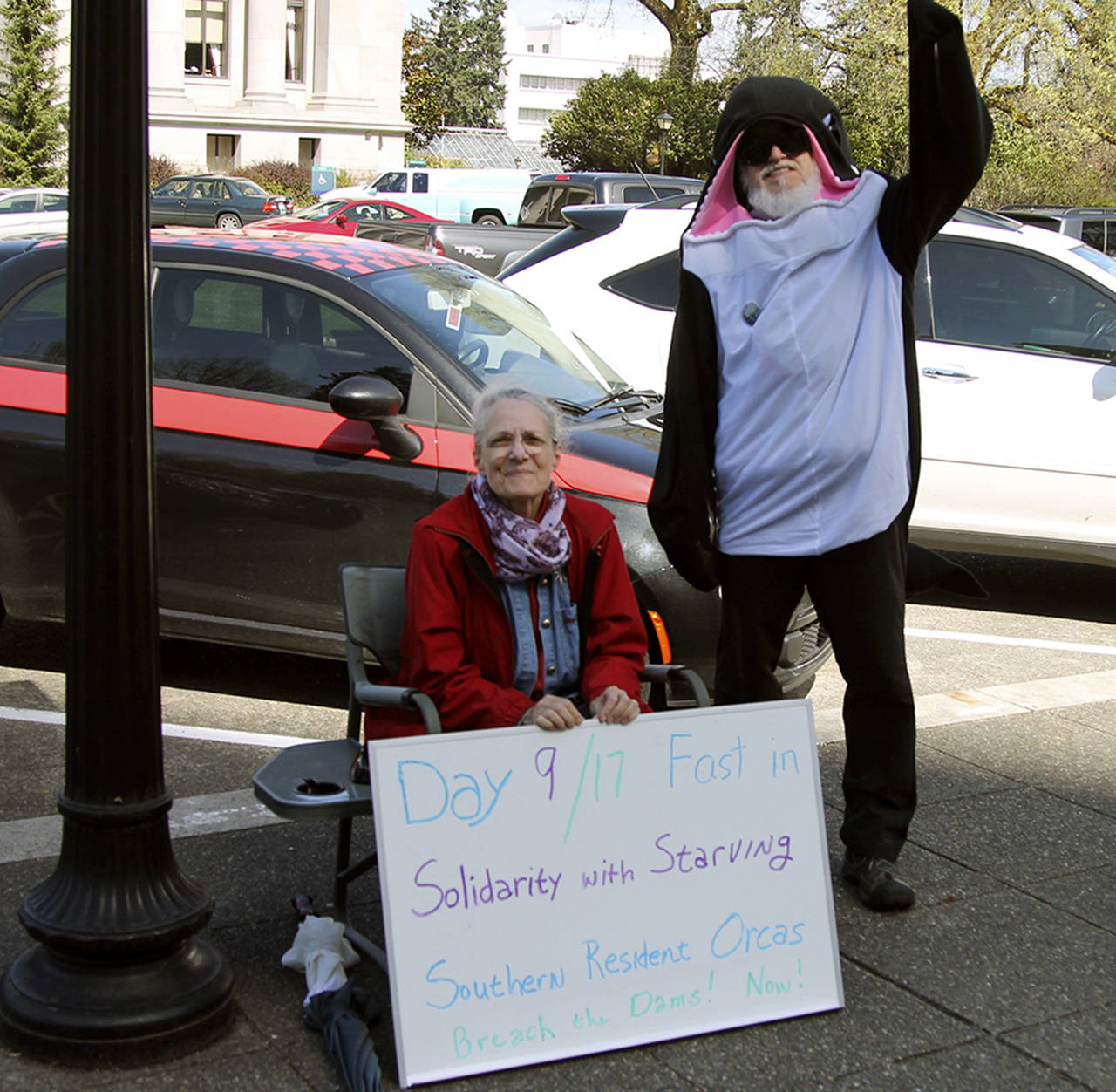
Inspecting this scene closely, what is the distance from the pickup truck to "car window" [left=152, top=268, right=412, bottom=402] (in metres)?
14.7

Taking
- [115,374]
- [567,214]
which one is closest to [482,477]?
[115,374]

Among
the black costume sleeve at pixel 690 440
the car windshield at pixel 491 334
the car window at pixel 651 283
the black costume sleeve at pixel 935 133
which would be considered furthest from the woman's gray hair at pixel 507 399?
the car window at pixel 651 283

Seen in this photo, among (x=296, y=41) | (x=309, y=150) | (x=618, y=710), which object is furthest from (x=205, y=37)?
(x=618, y=710)

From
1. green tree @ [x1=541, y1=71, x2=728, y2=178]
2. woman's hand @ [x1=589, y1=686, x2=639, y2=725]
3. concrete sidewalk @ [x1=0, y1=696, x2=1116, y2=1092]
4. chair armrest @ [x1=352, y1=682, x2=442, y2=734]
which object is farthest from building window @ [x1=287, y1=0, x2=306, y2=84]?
woman's hand @ [x1=589, y1=686, x2=639, y2=725]

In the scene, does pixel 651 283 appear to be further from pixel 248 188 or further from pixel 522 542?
pixel 248 188

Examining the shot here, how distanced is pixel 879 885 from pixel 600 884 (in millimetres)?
1004

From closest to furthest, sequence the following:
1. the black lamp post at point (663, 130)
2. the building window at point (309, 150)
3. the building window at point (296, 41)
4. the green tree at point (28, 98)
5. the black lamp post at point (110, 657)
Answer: the black lamp post at point (110, 657) → the black lamp post at point (663, 130) → the green tree at point (28, 98) → the building window at point (309, 150) → the building window at point (296, 41)

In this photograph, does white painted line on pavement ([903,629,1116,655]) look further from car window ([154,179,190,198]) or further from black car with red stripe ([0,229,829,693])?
car window ([154,179,190,198])

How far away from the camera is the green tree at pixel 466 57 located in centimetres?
11812

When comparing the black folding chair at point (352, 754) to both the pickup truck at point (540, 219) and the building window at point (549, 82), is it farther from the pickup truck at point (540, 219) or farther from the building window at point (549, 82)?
the building window at point (549, 82)

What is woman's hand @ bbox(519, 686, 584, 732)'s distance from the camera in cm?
297

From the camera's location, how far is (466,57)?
12125cm

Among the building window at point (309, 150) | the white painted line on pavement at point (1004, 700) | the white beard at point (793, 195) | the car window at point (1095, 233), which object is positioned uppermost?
the building window at point (309, 150)

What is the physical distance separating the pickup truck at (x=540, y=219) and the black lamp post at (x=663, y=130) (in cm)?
2040
